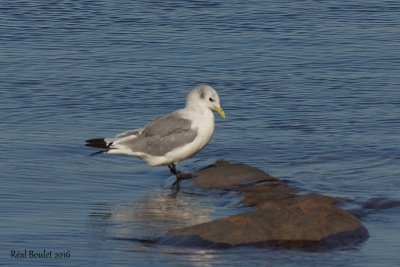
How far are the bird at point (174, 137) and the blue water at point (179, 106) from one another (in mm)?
234

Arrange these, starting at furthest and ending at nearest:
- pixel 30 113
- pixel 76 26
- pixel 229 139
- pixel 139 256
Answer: pixel 76 26
pixel 30 113
pixel 229 139
pixel 139 256

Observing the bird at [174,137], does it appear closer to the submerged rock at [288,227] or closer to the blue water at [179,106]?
the blue water at [179,106]

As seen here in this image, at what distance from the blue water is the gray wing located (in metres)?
0.29

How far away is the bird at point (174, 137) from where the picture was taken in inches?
430

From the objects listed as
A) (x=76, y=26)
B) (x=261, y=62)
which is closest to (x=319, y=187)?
(x=261, y=62)

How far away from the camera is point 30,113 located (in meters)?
13.4

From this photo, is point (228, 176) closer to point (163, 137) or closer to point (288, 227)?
point (163, 137)

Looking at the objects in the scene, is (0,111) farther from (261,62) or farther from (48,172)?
(261,62)

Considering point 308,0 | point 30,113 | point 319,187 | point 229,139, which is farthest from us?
point 308,0

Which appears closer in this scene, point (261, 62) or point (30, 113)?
point (30, 113)

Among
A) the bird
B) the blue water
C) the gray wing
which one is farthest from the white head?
the blue water

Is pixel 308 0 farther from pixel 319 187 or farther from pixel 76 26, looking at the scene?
pixel 319 187

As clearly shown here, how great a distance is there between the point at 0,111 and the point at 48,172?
271cm

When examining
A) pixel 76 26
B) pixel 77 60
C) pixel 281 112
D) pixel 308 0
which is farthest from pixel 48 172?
pixel 308 0
